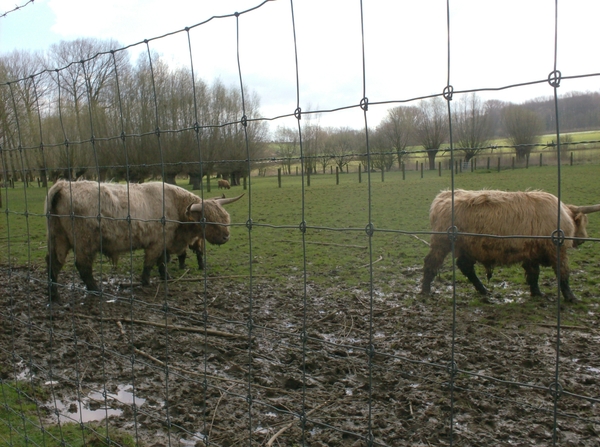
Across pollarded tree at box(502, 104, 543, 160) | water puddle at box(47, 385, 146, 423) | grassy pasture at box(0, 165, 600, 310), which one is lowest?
water puddle at box(47, 385, 146, 423)

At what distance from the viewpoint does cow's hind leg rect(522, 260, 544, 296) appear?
5988mm

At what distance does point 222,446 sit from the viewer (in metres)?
3.15

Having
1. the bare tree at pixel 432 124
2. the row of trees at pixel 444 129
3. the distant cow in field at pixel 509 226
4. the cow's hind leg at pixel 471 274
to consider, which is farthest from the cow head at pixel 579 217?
the bare tree at pixel 432 124

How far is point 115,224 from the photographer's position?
273 inches

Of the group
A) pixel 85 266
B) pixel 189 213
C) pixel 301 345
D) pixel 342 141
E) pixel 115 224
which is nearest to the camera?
pixel 342 141

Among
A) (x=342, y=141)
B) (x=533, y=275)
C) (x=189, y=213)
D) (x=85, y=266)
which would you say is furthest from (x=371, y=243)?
(x=85, y=266)

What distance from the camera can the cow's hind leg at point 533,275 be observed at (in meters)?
5.99

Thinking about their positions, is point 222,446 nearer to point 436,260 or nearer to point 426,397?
point 426,397

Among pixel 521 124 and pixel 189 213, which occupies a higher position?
pixel 521 124

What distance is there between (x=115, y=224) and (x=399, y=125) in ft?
16.0

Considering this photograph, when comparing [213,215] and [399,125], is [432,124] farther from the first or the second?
[213,215]

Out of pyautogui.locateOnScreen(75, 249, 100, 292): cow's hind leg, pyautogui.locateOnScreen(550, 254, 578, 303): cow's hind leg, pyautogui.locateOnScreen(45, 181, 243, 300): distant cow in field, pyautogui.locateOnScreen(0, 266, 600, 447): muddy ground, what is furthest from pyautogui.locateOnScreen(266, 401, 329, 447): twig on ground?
pyautogui.locateOnScreen(75, 249, 100, 292): cow's hind leg

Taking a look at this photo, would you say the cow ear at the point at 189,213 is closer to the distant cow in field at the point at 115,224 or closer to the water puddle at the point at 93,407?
the distant cow in field at the point at 115,224

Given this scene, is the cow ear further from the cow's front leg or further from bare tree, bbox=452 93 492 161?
bare tree, bbox=452 93 492 161
